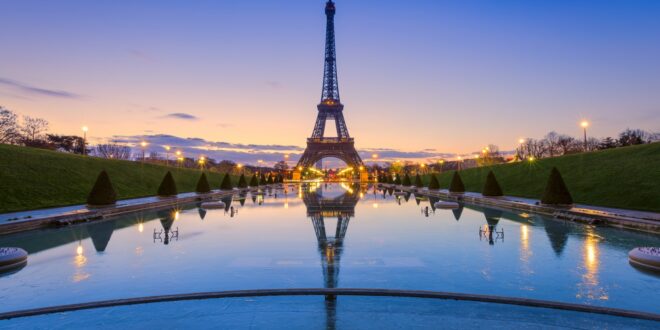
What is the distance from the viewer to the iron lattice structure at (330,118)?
7900 cm

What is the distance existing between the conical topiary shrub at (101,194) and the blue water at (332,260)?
5.35 metres

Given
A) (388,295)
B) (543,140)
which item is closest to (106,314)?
(388,295)

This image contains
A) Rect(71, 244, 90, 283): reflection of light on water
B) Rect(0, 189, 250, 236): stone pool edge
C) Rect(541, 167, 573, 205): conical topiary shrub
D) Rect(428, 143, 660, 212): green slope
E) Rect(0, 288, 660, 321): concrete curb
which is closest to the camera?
Rect(0, 288, 660, 321): concrete curb

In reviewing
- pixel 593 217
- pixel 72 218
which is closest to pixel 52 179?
pixel 72 218

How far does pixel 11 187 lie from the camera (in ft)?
71.6

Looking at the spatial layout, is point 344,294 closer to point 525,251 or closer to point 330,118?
point 525,251

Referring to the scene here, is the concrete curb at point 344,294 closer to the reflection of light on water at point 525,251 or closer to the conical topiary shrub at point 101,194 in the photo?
the reflection of light on water at point 525,251

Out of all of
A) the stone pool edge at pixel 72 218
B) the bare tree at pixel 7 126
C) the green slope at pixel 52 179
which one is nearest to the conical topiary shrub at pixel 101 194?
the stone pool edge at pixel 72 218

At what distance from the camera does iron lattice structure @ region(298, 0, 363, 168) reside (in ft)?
259

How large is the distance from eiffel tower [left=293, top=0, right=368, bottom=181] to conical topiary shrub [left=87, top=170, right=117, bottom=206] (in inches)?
2270

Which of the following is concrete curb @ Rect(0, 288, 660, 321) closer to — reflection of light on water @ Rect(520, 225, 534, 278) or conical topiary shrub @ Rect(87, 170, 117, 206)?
reflection of light on water @ Rect(520, 225, 534, 278)

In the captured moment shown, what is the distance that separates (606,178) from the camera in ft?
84.9

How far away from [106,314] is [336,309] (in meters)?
3.46

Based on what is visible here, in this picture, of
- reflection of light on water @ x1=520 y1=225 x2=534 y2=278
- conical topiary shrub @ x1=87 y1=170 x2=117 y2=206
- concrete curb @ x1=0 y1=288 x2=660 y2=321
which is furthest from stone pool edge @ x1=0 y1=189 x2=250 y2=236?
reflection of light on water @ x1=520 y1=225 x2=534 y2=278
